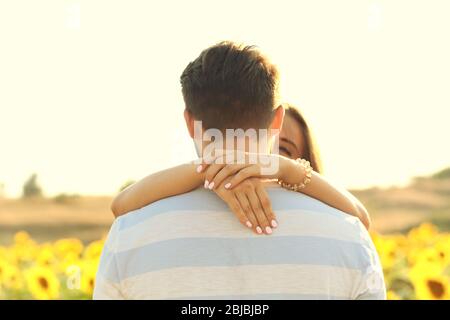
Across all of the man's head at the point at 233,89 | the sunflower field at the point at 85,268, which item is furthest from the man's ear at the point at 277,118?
the sunflower field at the point at 85,268

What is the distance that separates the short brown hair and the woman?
5.0 inches

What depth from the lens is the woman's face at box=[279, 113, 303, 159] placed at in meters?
4.00

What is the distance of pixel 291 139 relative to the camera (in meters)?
4.01

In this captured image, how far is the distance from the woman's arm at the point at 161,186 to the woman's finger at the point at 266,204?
6.5 inches

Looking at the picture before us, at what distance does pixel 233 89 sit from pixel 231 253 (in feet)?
1.54

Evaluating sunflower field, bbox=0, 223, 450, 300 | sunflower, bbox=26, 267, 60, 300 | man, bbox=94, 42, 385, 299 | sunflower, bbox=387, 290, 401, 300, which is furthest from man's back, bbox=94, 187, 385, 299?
sunflower, bbox=26, 267, 60, 300

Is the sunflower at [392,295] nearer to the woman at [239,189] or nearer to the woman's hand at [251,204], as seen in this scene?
the woman at [239,189]

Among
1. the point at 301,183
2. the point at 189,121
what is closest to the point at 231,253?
the point at 301,183

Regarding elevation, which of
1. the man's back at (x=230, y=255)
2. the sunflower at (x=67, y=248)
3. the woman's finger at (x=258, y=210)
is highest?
the sunflower at (x=67, y=248)

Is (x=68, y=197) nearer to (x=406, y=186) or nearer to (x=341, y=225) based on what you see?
(x=406, y=186)

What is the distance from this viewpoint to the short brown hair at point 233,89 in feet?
7.79

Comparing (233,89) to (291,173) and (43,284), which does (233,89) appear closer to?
(291,173)

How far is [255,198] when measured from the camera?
90.4 inches
